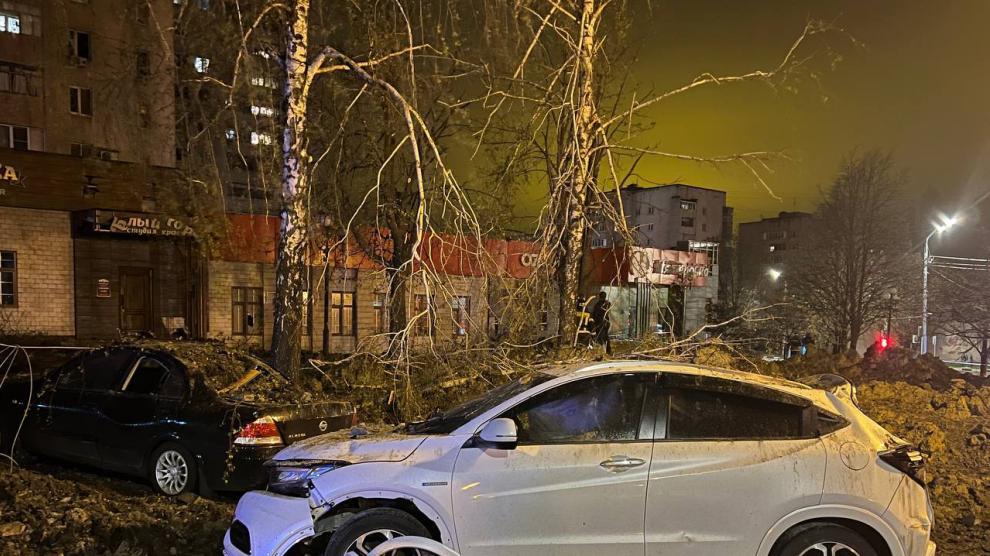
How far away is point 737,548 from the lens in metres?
3.56

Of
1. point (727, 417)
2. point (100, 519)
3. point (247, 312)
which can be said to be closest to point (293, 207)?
point (100, 519)

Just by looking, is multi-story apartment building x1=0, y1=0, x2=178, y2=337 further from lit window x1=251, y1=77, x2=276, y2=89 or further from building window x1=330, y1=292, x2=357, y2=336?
lit window x1=251, y1=77, x2=276, y2=89

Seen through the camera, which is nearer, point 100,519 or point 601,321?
point 100,519

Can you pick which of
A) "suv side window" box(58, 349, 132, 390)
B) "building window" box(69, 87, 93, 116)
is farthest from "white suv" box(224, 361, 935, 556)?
"building window" box(69, 87, 93, 116)

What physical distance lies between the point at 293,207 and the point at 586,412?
19.4ft

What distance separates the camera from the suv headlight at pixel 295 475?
3.74 metres

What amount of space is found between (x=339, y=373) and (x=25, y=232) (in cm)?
1233

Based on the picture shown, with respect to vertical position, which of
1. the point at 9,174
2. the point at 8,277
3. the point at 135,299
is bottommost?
the point at 135,299

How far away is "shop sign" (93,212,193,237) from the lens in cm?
1714

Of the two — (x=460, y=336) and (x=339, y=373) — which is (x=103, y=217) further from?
(x=460, y=336)

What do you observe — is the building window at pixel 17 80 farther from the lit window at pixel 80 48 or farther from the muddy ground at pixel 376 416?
the muddy ground at pixel 376 416

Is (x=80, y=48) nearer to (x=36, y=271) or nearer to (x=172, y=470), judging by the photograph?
(x=36, y=271)

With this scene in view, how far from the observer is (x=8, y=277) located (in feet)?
56.0

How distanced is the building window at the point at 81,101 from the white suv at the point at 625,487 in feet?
81.6
